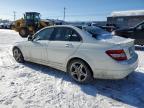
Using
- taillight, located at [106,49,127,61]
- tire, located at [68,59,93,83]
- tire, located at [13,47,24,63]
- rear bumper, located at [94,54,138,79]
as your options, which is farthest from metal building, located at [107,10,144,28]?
taillight, located at [106,49,127,61]

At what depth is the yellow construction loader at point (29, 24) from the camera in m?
21.8

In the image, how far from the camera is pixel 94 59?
5.25m

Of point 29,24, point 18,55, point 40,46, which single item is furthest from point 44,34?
point 29,24

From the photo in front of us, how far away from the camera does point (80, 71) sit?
5.65 meters

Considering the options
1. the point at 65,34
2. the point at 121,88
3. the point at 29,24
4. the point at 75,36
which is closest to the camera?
the point at 121,88

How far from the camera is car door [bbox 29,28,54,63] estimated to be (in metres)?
6.65

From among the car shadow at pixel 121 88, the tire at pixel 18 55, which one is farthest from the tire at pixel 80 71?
the tire at pixel 18 55

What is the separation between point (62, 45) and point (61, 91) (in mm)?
1415

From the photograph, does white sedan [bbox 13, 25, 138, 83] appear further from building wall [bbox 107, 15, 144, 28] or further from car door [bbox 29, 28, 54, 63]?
building wall [bbox 107, 15, 144, 28]

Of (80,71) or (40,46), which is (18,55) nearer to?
(40,46)

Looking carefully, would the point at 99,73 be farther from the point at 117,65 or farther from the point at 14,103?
the point at 14,103

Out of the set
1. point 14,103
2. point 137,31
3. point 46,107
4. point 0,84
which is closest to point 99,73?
point 46,107

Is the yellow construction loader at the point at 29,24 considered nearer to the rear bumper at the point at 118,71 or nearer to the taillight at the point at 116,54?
the rear bumper at the point at 118,71

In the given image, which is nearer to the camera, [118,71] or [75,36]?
[118,71]
